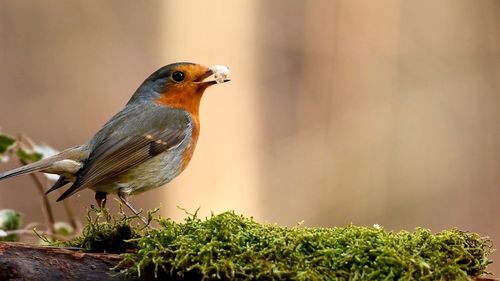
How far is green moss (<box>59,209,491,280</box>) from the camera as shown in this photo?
257 centimetres

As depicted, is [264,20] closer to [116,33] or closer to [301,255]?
[116,33]

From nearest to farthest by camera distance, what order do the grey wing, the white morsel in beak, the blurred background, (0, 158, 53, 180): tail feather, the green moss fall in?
the green moss < (0, 158, 53, 180): tail feather < the grey wing < the white morsel in beak < the blurred background

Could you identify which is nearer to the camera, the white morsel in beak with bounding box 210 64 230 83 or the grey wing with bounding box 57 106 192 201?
the grey wing with bounding box 57 106 192 201

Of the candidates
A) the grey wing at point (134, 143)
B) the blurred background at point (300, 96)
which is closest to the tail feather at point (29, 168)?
the grey wing at point (134, 143)

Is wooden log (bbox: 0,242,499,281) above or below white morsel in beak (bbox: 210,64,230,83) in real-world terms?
below

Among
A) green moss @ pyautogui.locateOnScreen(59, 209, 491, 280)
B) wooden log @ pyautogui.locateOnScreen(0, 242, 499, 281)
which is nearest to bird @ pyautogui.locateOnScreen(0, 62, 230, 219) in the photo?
wooden log @ pyautogui.locateOnScreen(0, 242, 499, 281)

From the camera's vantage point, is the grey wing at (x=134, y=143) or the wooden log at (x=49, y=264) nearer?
the wooden log at (x=49, y=264)

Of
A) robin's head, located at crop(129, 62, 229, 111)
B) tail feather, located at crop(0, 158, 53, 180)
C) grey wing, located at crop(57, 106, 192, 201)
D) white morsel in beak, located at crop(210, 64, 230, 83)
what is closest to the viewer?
tail feather, located at crop(0, 158, 53, 180)

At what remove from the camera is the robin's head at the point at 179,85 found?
165 inches

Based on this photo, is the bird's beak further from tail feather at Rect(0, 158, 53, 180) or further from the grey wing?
tail feather at Rect(0, 158, 53, 180)

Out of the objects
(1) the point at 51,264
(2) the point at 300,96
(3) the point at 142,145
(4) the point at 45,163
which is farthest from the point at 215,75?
(2) the point at 300,96

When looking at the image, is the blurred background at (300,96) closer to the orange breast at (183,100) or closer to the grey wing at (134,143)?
the orange breast at (183,100)

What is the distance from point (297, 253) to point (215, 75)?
164 cm

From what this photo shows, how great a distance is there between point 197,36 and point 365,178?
2185mm
